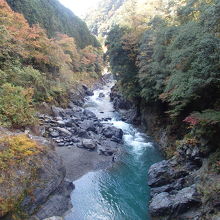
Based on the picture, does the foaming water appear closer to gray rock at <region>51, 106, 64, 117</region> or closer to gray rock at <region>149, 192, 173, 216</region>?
gray rock at <region>149, 192, 173, 216</region>

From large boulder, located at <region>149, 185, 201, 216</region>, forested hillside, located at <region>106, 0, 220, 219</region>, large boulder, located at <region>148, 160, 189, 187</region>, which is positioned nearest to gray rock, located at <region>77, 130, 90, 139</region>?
forested hillside, located at <region>106, 0, 220, 219</region>

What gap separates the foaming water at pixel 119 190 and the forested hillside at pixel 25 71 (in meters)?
5.45

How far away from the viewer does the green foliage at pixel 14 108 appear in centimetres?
1251

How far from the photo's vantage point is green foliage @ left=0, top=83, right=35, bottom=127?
12.5m

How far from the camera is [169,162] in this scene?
13.2 metres

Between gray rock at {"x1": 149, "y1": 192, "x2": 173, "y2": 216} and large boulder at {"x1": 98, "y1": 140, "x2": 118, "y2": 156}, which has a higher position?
gray rock at {"x1": 149, "y1": 192, "x2": 173, "y2": 216}

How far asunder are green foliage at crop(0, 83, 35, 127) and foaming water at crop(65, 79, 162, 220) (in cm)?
489

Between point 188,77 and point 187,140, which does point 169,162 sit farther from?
point 188,77

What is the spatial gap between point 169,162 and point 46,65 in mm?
18155

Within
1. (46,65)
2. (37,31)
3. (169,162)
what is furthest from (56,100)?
(169,162)

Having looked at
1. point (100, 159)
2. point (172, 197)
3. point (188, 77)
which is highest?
point (188, 77)

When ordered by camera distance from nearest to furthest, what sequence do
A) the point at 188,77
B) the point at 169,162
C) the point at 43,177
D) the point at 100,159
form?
the point at 43,177, the point at 188,77, the point at 169,162, the point at 100,159

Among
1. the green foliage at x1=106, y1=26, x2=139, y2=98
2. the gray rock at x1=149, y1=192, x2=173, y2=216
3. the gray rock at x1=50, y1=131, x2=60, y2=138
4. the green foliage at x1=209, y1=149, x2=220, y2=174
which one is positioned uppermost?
the green foliage at x1=106, y1=26, x2=139, y2=98

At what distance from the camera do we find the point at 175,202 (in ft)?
31.7
